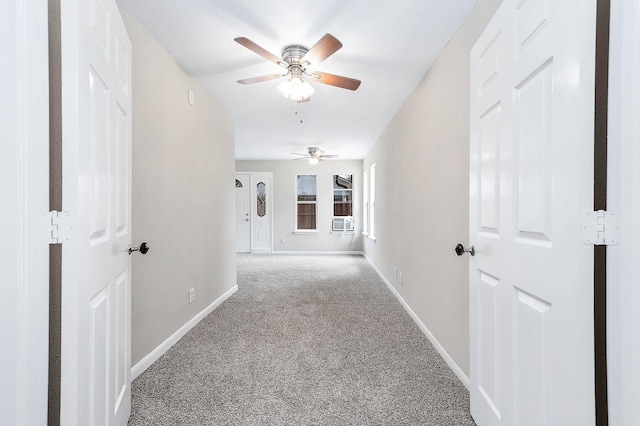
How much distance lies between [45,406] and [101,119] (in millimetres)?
921

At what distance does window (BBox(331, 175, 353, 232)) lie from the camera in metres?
7.37

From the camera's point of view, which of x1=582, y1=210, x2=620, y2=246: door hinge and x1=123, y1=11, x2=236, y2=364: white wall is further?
x1=123, y1=11, x2=236, y2=364: white wall

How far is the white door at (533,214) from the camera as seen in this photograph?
2.60 feet

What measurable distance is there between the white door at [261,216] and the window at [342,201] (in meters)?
1.60

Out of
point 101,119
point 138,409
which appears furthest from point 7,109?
point 138,409

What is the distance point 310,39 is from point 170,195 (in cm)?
156

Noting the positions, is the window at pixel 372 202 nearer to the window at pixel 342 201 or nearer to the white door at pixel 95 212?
the window at pixel 342 201

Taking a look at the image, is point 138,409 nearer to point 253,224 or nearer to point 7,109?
point 7,109

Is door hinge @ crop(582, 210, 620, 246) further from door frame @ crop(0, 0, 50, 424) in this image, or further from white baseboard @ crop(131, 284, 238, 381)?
white baseboard @ crop(131, 284, 238, 381)

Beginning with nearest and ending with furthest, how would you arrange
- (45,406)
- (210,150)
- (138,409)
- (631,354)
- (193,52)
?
(631,354)
(45,406)
(138,409)
(193,52)
(210,150)

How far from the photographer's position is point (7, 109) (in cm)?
77

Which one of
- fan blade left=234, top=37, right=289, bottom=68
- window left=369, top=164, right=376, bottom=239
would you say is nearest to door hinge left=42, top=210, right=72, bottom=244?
fan blade left=234, top=37, right=289, bottom=68

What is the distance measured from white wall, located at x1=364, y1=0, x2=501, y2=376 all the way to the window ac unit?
3627 millimetres

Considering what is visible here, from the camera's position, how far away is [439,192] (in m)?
2.27
